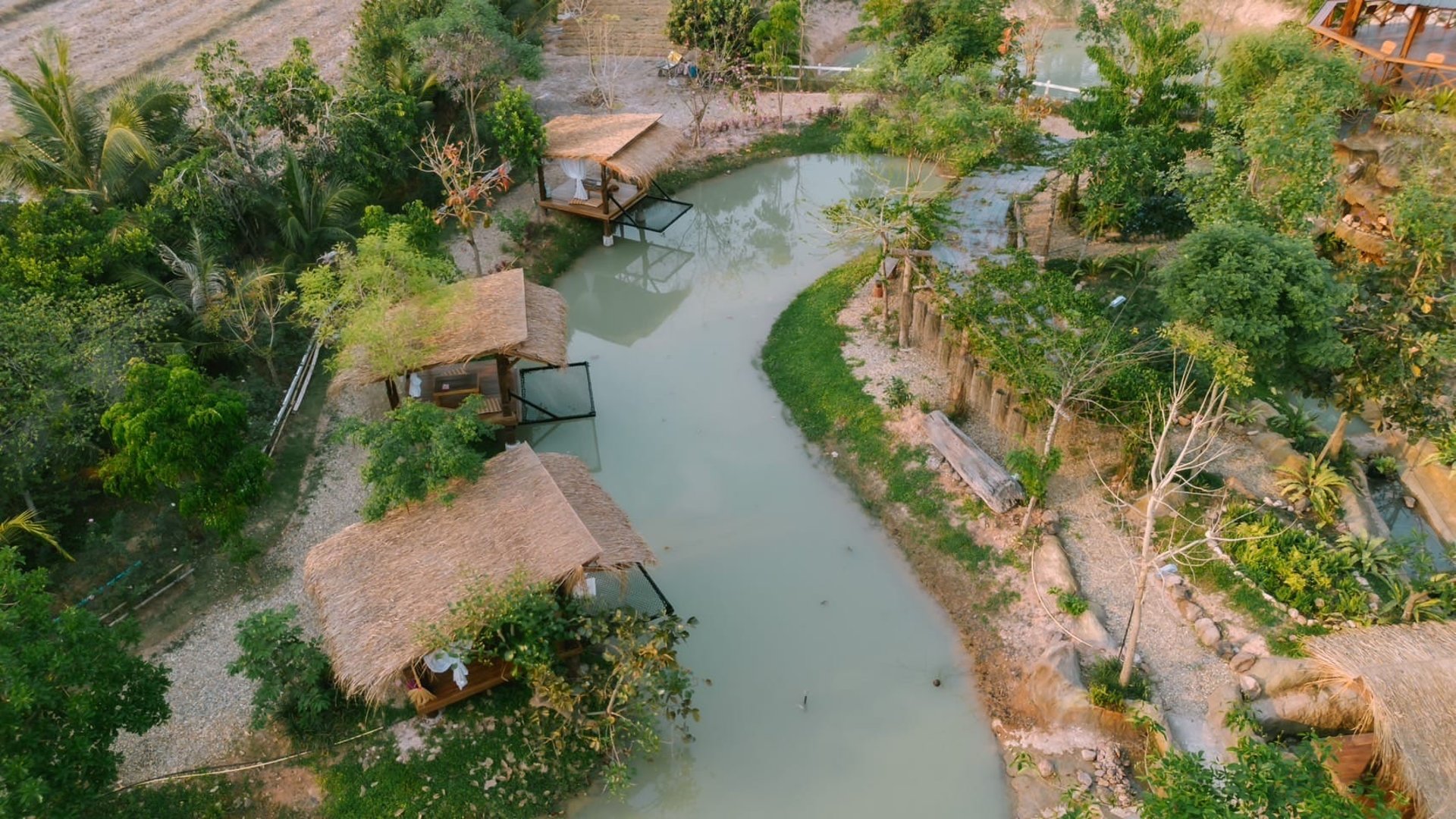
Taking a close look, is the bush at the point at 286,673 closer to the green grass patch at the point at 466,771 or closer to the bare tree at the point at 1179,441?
the green grass patch at the point at 466,771

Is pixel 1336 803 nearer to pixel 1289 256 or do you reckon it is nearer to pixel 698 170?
pixel 1289 256

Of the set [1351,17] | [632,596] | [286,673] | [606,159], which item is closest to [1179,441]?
[632,596]

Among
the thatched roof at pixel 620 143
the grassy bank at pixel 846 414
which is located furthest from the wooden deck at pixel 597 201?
the grassy bank at pixel 846 414

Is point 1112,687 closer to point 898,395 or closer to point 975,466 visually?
point 975,466

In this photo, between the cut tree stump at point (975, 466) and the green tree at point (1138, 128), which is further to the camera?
the green tree at point (1138, 128)

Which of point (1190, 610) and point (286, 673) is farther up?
point (286, 673)

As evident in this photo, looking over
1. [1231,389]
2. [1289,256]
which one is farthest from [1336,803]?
[1289,256]

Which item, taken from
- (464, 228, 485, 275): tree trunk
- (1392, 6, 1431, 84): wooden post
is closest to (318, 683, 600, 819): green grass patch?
(464, 228, 485, 275): tree trunk
